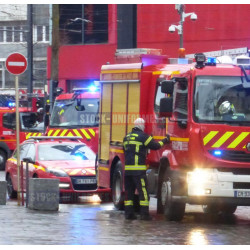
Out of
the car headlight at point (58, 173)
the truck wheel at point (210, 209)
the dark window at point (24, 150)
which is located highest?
the dark window at point (24, 150)

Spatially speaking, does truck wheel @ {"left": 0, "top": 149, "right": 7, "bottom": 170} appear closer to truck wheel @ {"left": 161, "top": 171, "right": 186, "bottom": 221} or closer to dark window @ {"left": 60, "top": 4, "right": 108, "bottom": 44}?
dark window @ {"left": 60, "top": 4, "right": 108, "bottom": 44}

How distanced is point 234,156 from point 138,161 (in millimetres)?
1819

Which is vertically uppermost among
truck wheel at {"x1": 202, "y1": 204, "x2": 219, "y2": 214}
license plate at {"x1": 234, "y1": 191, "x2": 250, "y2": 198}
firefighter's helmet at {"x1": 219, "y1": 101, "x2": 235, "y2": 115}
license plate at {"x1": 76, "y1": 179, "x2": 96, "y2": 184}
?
firefighter's helmet at {"x1": 219, "y1": 101, "x2": 235, "y2": 115}

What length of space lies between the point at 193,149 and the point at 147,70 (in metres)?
2.72

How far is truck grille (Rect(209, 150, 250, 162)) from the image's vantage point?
586 inches

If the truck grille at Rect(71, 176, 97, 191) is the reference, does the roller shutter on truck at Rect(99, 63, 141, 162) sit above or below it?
above

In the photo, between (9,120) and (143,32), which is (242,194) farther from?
(143,32)

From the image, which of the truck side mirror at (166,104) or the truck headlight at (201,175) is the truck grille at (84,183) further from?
the truck headlight at (201,175)

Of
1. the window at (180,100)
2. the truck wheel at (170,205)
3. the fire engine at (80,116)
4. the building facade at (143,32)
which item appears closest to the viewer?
the window at (180,100)

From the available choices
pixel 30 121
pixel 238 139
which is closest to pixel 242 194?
pixel 238 139

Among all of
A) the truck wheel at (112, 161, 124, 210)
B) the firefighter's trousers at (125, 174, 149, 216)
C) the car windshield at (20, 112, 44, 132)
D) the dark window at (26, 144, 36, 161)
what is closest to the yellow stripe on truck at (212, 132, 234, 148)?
the firefighter's trousers at (125, 174, 149, 216)

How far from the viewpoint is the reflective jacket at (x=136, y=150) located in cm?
1585

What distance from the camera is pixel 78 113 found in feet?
97.3

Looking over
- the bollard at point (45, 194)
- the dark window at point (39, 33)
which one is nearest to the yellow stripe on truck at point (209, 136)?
the bollard at point (45, 194)
